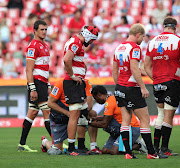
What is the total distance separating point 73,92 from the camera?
7305 millimetres

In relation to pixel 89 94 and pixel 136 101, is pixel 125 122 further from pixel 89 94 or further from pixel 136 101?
pixel 89 94

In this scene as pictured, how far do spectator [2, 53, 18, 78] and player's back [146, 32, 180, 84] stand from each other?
9996mm

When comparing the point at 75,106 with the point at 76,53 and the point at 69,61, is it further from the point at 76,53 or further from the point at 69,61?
the point at 76,53

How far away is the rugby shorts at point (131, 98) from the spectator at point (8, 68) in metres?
10.2

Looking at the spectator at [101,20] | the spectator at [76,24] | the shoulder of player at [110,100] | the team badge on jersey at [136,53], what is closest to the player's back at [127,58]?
the team badge on jersey at [136,53]

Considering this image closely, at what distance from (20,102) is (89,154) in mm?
6695

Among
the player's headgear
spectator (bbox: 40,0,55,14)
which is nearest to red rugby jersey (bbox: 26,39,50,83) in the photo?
the player's headgear

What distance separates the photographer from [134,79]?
670cm

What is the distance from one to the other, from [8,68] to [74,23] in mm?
3384

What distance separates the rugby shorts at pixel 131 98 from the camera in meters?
6.65

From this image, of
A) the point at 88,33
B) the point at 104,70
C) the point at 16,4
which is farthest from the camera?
the point at 16,4

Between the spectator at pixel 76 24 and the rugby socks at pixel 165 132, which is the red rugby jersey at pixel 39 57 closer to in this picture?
the rugby socks at pixel 165 132

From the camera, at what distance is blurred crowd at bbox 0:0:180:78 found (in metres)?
16.8

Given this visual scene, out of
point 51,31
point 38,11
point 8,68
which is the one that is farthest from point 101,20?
point 8,68
